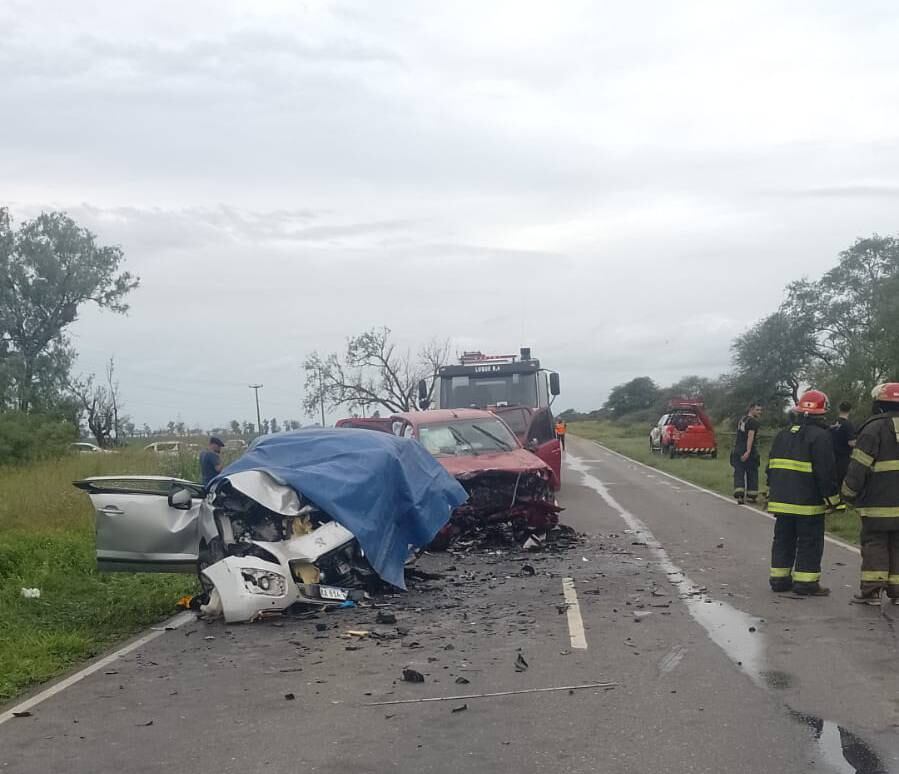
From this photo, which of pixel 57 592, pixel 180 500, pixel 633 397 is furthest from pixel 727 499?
pixel 633 397

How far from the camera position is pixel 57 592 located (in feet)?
37.4

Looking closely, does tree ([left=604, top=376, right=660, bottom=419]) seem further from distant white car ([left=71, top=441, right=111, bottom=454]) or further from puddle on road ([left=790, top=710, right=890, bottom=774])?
puddle on road ([left=790, top=710, right=890, bottom=774])

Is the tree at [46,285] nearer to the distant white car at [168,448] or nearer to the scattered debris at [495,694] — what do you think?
the distant white car at [168,448]

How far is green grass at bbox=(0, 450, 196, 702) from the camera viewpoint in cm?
834

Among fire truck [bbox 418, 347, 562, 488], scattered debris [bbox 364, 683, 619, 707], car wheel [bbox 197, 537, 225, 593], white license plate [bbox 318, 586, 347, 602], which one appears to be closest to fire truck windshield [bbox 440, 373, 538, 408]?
fire truck [bbox 418, 347, 562, 488]

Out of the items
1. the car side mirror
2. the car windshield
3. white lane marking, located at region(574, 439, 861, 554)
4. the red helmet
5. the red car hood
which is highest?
the red helmet

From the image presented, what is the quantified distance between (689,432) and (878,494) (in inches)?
1130

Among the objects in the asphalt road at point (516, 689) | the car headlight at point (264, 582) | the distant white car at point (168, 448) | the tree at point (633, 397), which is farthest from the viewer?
the tree at point (633, 397)

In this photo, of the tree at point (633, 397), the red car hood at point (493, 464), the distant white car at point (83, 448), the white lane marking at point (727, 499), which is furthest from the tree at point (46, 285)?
the tree at point (633, 397)

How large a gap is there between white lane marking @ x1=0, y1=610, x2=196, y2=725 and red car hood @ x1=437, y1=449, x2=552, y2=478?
4248 mm

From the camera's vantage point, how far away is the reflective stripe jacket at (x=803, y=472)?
9.38 m

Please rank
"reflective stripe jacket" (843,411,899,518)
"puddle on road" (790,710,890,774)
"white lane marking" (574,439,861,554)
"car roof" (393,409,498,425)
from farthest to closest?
"car roof" (393,409,498,425) → "white lane marking" (574,439,861,554) → "reflective stripe jacket" (843,411,899,518) → "puddle on road" (790,710,890,774)

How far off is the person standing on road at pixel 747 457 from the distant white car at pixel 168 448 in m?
12.3

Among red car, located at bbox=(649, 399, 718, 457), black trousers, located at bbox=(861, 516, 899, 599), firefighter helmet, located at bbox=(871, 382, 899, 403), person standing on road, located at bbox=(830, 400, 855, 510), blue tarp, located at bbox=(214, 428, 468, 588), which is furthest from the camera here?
red car, located at bbox=(649, 399, 718, 457)
